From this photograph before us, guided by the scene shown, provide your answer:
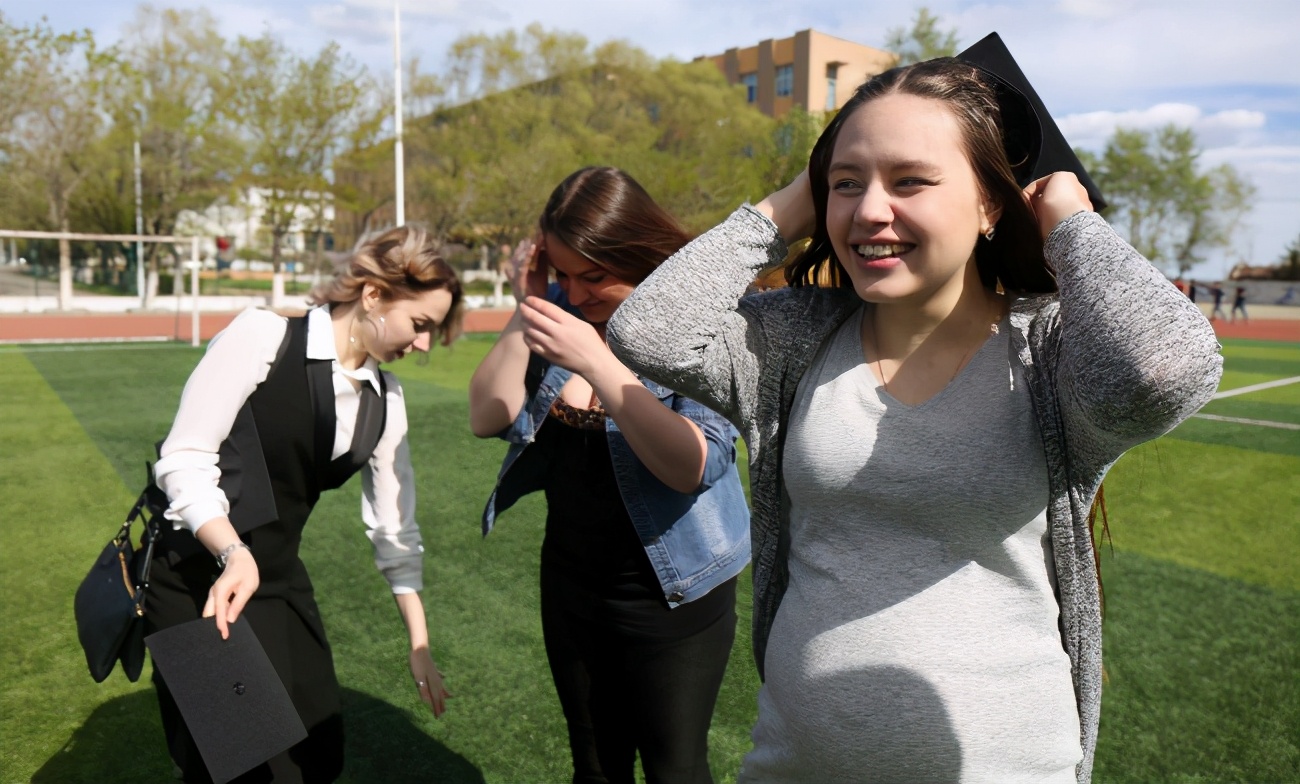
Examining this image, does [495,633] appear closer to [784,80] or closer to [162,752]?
[162,752]

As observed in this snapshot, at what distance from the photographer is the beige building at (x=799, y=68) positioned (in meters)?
54.2

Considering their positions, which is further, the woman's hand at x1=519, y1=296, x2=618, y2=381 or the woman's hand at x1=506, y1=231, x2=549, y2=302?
the woman's hand at x1=506, y1=231, x2=549, y2=302

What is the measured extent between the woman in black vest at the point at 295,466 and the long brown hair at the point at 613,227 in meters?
0.48

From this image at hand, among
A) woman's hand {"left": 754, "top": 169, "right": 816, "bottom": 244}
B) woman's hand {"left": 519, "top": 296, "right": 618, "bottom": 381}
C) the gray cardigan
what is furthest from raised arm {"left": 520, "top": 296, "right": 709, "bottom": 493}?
woman's hand {"left": 754, "top": 169, "right": 816, "bottom": 244}

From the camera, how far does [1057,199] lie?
133cm

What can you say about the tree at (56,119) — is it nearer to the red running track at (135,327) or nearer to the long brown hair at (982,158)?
the red running track at (135,327)

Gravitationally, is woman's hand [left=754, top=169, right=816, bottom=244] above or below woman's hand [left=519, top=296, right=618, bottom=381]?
above

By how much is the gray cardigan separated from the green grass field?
1.69m

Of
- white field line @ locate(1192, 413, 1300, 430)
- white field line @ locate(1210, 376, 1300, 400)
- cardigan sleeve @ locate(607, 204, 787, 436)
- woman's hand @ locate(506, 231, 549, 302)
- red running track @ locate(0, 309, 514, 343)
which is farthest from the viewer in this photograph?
red running track @ locate(0, 309, 514, 343)

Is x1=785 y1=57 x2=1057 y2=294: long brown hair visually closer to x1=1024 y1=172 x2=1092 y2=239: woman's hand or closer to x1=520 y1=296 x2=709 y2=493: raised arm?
x1=1024 y1=172 x2=1092 y2=239: woman's hand

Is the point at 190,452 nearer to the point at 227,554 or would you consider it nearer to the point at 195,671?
the point at 227,554

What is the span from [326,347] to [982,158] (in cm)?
164

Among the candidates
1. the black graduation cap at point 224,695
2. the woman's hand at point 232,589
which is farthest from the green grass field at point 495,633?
the woman's hand at point 232,589

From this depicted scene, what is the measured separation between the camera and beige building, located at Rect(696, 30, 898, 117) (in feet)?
178
